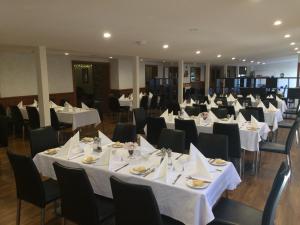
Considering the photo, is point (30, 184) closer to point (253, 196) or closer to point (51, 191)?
point (51, 191)

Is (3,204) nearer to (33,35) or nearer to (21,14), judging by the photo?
(21,14)

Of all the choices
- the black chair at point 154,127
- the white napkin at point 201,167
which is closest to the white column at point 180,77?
the black chair at point 154,127

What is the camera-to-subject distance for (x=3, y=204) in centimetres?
333

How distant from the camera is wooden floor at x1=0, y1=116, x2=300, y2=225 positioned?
295 cm

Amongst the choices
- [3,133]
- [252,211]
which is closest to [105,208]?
[252,211]

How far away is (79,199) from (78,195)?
0.04m

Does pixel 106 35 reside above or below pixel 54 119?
above

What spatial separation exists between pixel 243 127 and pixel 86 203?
3.08 meters

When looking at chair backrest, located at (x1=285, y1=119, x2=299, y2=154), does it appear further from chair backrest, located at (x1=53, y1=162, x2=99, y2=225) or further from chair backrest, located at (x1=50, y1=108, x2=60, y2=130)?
chair backrest, located at (x1=50, y1=108, x2=60, y2=130)

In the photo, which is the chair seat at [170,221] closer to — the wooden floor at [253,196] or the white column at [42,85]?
the wooden floor at [253,196]

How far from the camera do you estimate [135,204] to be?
183 cm

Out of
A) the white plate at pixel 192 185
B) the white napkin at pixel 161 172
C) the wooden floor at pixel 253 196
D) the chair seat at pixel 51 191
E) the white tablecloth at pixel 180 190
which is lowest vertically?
the wooden floor at pixel 253 196

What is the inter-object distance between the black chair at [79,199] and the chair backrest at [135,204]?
26 cm

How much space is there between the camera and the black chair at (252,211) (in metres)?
1.81
